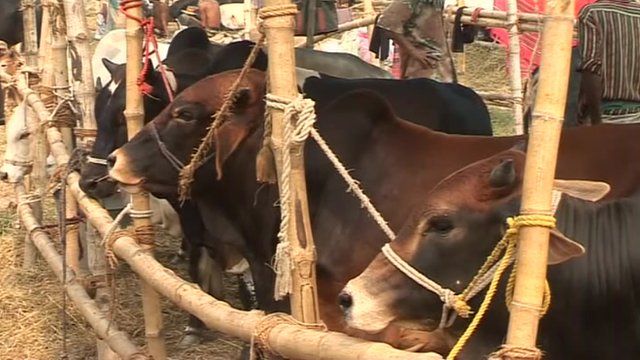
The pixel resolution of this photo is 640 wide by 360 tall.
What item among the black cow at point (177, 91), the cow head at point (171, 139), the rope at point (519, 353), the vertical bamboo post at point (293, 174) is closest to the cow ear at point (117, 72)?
the black cow at point (177, 91)

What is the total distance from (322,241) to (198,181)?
2.33 feet

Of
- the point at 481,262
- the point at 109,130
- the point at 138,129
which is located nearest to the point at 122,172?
the point at 138,129

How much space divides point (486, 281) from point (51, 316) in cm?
360

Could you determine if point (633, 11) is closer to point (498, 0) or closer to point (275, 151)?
point (275, 151)

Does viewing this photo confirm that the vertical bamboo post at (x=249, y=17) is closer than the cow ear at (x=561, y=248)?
No

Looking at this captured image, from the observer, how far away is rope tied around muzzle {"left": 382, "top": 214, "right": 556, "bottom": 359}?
2168 mm

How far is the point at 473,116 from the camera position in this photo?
452 centimetres

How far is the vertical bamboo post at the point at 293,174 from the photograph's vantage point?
9.11 ft

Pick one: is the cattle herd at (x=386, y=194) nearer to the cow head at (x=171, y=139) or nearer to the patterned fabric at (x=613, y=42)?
the cow head at (x=171, y=139)

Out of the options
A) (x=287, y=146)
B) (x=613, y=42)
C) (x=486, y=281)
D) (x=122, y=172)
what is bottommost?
(x=122, y=172)

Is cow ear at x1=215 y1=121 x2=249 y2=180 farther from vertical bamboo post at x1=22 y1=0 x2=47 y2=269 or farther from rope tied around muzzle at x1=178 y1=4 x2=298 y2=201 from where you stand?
vertical bamboo post at x1=22 y1=0 x2=47 y2=269

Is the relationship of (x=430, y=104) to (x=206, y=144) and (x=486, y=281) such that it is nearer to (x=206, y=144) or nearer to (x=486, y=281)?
(x=206, y=144)

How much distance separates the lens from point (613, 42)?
14.8 feet

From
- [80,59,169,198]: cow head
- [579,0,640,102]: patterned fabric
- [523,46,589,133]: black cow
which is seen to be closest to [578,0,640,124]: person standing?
[579,0,640,102]: patterned fabric
